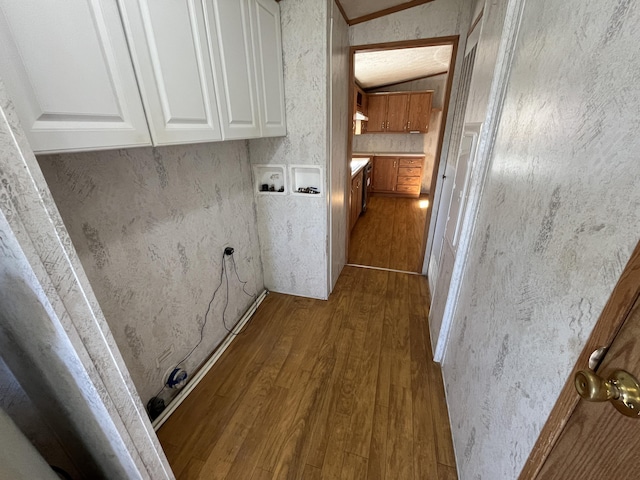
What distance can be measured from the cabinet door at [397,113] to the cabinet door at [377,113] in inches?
3.9

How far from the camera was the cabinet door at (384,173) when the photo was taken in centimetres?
536

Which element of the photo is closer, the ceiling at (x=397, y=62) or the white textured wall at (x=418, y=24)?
the white textured wall at (x=418, y=24)

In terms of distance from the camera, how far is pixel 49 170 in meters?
0.85

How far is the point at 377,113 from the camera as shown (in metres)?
5.30

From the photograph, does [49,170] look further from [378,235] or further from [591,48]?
[378,235]

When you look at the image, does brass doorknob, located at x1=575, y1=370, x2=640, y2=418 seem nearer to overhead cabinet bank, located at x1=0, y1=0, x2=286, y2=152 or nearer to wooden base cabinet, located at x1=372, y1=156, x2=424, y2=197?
overhead cabinet bank, located at x1=0, y1=0, x2=286, y2=152

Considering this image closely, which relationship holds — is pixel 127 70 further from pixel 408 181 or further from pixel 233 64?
pixel 408 181

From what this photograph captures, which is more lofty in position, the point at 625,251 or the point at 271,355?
the point at 625,251

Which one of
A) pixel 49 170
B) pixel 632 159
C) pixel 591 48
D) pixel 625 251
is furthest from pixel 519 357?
pixel 49 170

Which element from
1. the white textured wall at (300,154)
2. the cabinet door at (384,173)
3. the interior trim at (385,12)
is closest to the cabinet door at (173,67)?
the white textured wall at (300,154)

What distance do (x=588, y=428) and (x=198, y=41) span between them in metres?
1.60

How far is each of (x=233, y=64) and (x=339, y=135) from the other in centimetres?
110

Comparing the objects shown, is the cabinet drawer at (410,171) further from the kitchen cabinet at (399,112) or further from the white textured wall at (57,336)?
the white textured wall at (57,336)

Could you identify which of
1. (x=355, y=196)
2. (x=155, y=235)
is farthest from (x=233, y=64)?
(x=355, y=196)
